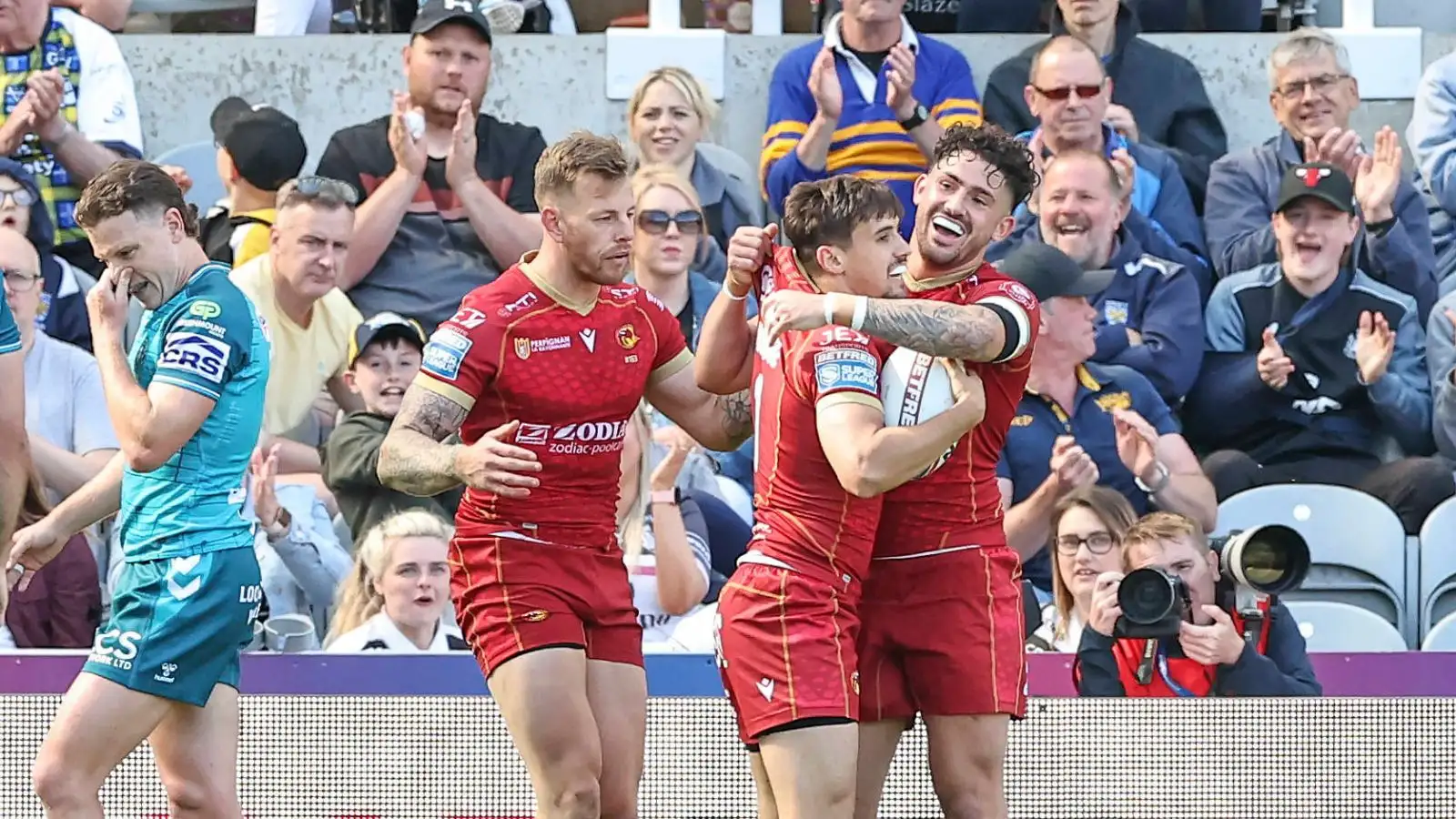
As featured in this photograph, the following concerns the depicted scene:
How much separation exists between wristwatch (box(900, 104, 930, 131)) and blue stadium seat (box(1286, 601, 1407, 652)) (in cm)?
243

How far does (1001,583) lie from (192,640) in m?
1.98

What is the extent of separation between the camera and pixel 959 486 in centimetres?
512

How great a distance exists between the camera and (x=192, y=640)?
5.27 meters

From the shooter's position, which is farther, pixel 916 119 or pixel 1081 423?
pixel 916 119

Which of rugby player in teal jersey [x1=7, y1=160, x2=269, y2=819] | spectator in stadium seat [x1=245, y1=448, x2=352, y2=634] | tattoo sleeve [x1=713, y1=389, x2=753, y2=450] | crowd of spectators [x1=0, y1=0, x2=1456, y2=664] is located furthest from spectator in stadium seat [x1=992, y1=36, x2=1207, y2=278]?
rugby player in teal jersey [x1=7, y1=160, x2=269, y2=819]

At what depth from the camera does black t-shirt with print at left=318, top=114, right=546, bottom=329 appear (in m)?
8.71

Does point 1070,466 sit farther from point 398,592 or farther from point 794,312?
point 794,312

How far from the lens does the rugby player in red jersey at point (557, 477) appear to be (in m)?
5.15

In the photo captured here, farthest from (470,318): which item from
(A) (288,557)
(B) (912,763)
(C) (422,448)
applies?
(A) (288,557)

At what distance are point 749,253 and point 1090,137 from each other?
4049 millimetres

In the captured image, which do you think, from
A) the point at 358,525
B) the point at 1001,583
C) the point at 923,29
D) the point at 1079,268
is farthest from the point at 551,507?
the point at 923,29

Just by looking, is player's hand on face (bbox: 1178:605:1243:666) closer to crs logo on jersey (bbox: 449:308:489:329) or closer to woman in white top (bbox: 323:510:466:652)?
crs logo on jersey (bbox: 449:308:489:329)

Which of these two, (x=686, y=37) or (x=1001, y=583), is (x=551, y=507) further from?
(x=686, y=37)

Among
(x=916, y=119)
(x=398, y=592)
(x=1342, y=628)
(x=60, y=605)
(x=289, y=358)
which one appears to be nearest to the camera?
(x=398, y=592)
